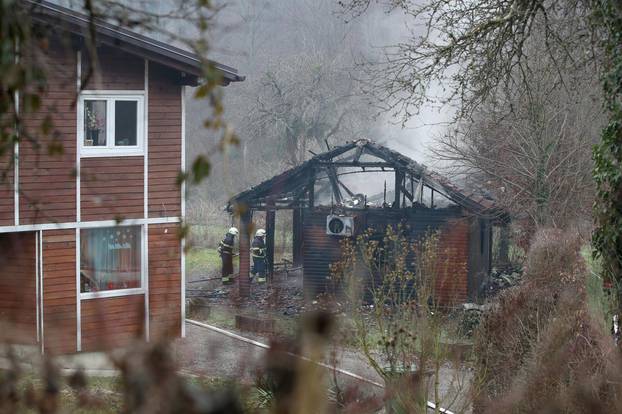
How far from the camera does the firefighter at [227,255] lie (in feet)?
82.5

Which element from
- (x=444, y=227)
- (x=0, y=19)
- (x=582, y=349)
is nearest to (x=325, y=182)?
(x=444, y=227)

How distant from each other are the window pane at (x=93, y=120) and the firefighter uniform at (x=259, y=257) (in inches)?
390

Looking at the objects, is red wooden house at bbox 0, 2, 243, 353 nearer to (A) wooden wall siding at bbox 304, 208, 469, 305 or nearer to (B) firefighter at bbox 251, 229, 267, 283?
(A) wooden wall siding at bbox 304, 208, 469, 305

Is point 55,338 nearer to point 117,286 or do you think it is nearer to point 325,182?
point 117,286

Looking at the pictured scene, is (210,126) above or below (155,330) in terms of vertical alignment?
above

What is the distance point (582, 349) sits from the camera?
9.50 meters

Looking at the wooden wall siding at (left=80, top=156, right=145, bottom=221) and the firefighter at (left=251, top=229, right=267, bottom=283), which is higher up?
the wooden wall siding at (left=80, top=156, right=145, bottom=221)

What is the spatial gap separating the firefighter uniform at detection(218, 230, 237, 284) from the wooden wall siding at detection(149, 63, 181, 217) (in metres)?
8.40

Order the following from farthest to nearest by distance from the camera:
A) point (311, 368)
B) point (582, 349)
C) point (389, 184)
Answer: point (389, 184) < point (582, 349) < point (311, 368)

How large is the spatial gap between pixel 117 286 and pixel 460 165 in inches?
424

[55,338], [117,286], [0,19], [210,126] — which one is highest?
[0,19]

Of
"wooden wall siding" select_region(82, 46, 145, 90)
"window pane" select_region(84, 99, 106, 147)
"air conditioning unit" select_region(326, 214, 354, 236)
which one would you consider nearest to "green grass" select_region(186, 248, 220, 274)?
"air conditioning unit" select_region(326, 214, 354, 236)

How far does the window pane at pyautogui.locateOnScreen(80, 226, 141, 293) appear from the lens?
53.6ft

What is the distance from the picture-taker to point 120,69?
52.2ft
